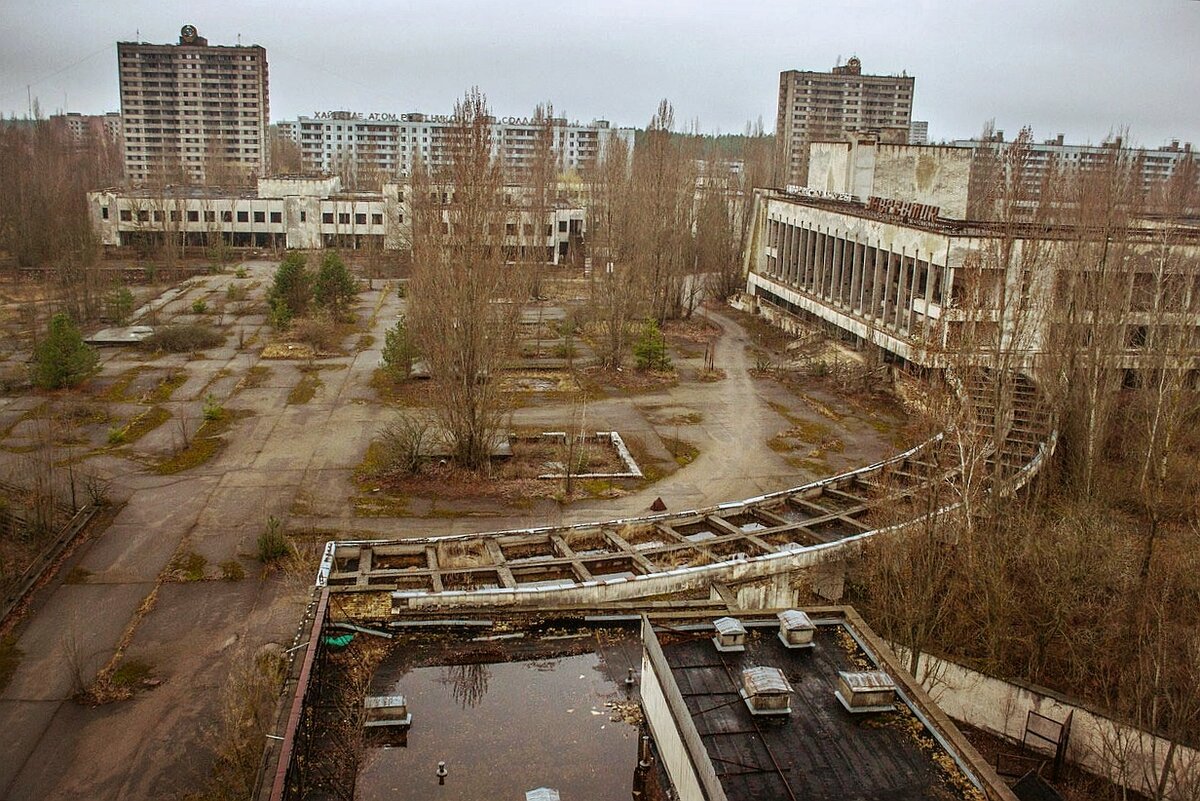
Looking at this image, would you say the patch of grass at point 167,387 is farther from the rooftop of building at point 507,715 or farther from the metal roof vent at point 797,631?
the metal roof vent at point 797,631

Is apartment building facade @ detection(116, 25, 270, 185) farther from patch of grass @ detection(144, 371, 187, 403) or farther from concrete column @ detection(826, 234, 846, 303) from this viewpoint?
concrete column @ detection(826, 234, 846, 303)

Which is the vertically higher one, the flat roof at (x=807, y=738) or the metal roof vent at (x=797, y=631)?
the metal roof vent at (x=797, y=631)

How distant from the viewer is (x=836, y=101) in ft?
328

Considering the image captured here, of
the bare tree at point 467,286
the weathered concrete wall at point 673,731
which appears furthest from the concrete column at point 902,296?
the weathered concrete wall at point 673,731

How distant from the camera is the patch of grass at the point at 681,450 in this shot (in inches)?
877

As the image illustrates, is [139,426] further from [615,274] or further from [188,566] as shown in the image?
[615,274]

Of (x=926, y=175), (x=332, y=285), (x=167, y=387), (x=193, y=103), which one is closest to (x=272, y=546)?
(x=167, y=387)

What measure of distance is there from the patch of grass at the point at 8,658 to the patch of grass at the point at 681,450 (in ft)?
43.7

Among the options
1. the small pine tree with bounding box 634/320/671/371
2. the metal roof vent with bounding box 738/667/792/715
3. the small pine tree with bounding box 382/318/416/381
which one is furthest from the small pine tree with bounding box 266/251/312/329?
the metal roof vent with bounding box 738/667/792/715

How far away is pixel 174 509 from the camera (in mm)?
18406

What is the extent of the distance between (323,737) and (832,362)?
23.8 meters

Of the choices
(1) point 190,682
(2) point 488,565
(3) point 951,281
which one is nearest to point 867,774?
(2) point 488,565

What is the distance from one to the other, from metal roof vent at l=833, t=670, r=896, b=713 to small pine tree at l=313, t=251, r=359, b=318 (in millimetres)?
30107

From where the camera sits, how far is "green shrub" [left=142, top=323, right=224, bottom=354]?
106 ft
